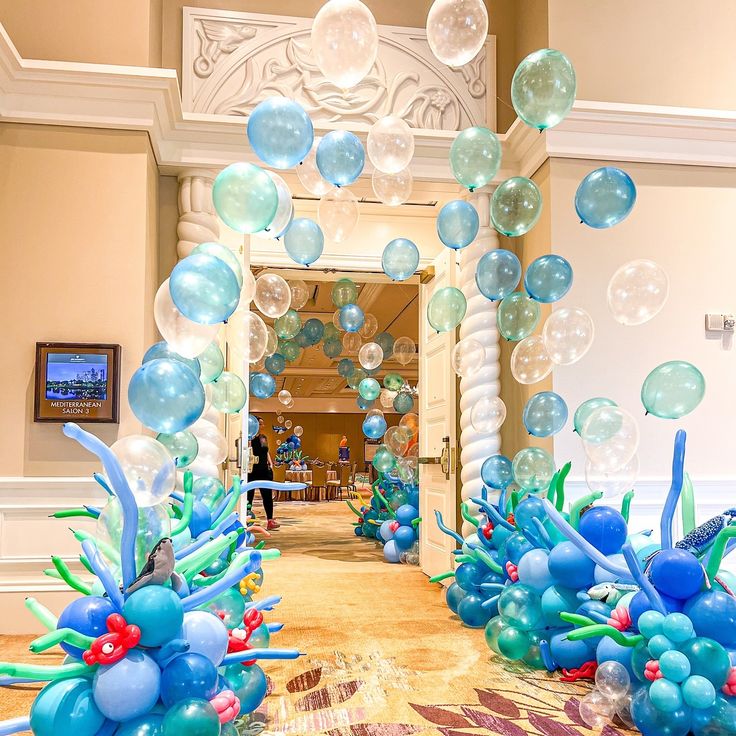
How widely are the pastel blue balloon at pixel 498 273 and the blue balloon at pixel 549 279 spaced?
220 mm

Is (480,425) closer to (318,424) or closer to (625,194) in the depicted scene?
(625,194)

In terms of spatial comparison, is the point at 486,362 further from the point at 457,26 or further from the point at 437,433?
the point at 457,26

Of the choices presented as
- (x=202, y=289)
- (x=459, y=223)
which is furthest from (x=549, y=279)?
(x=202, y=289)

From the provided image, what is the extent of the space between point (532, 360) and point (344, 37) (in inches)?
69.8

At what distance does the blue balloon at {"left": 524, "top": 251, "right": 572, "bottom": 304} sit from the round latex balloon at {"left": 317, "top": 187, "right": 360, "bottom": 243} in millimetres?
942

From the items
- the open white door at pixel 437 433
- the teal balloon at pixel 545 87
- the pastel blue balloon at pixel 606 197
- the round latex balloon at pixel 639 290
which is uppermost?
the teal balloon at pixel 545 87

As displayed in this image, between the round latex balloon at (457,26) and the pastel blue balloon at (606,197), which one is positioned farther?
the pastel blue balloon at (606,197)

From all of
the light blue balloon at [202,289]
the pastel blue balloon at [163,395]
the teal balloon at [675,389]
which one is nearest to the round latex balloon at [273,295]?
the light blue balloon at [202,289]

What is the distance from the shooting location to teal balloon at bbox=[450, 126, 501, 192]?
3.69 meters

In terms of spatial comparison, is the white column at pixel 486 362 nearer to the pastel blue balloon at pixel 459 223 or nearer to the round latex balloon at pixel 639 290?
the pastel blue balloon at pixel 459 223

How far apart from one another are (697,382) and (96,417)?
3045mm

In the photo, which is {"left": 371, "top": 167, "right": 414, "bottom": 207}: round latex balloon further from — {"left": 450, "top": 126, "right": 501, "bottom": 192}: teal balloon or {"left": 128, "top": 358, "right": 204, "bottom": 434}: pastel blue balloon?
{"left": 128, "top": 358, "right": 204, "bottom": 434}: pastel blue balloon

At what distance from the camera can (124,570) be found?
2070 mm

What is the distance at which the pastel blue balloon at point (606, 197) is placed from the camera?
348 cm
